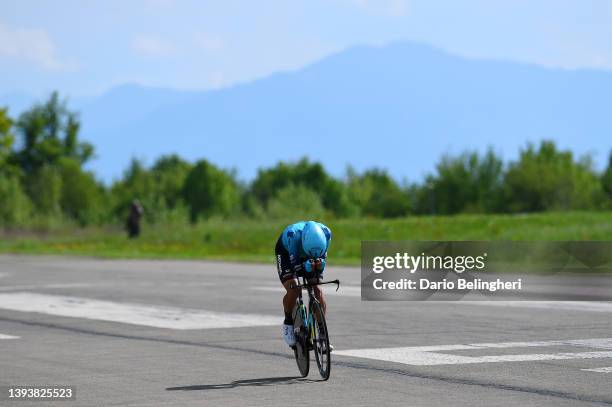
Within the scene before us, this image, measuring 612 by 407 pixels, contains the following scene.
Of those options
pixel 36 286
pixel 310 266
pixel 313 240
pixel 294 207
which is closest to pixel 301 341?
pixel 310 266

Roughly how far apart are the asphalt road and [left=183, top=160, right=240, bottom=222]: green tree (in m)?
119

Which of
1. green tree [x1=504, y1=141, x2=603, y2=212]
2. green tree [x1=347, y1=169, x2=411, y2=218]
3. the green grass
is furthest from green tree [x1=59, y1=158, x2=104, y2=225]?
the green grass

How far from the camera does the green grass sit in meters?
47.5

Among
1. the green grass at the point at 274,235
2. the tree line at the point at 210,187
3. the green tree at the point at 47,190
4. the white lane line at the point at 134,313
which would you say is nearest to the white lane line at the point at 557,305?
the white lane line at the point at 134,313

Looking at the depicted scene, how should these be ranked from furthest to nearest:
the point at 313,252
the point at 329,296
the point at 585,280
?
the point at 585,280 → the point at 329,296 → the point at 313,252

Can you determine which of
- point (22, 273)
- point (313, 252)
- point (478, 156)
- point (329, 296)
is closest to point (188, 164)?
point (478, 156)

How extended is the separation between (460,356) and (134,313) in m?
8.15

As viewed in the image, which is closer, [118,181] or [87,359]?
[87,359]

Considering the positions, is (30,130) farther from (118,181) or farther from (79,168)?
(118,181)

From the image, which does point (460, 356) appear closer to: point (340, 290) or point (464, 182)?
point (340, 290)

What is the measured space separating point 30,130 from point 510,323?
112m

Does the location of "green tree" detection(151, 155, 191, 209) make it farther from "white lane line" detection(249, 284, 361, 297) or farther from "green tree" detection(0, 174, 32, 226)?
"white lane line" detection(249, 284, 361, 297)

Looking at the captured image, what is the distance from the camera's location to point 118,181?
150 metres

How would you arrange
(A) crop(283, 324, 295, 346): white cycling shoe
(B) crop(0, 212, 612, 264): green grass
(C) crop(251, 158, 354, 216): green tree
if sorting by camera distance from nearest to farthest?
(A) crop(283, 324, 295, 346): white cycling shoe
(B) crop(0, 212, 612, 264): green grass
(C) crop(251, 158, 354, 216): green tree
